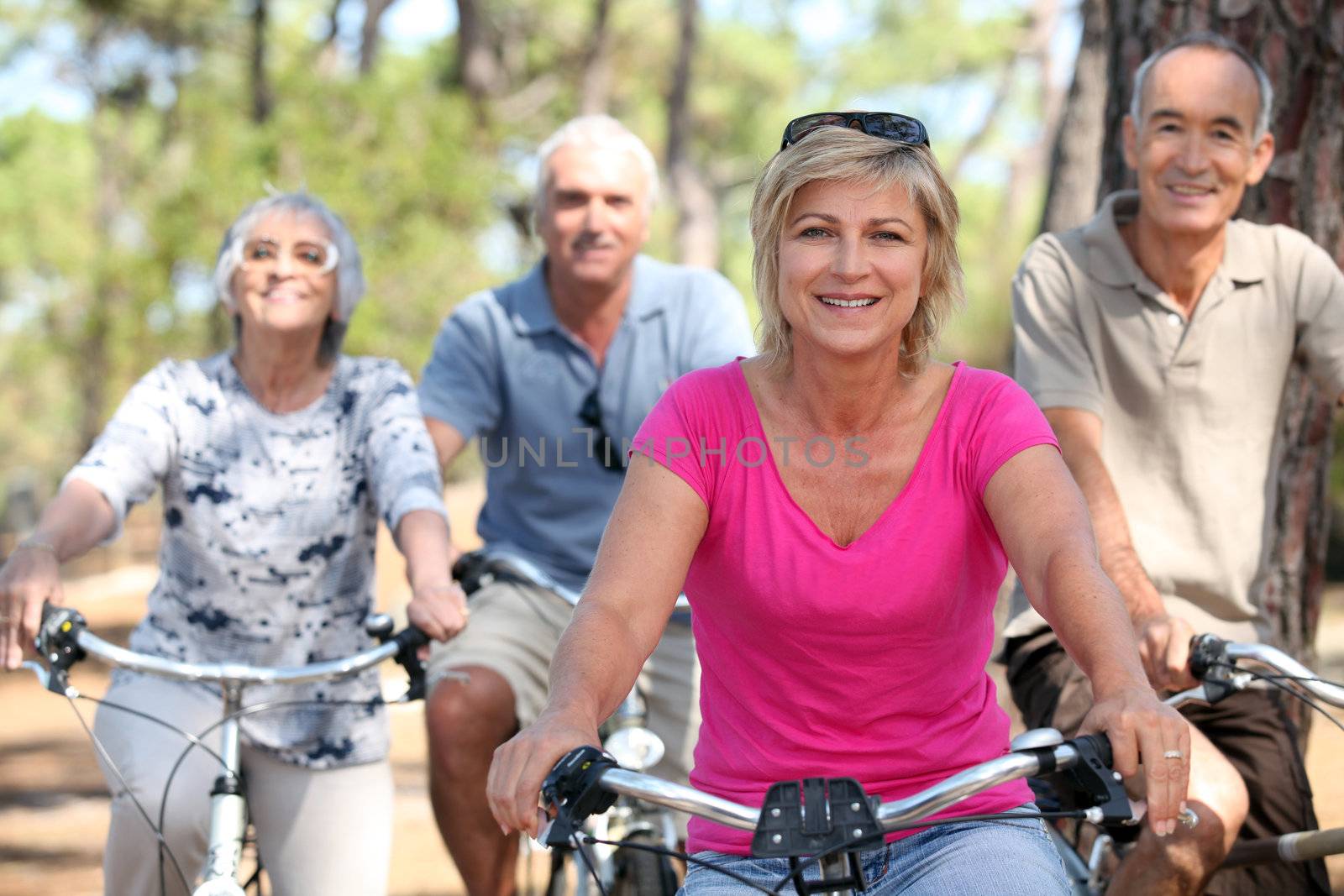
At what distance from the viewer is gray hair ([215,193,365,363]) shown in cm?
391

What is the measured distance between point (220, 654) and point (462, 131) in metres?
12.0

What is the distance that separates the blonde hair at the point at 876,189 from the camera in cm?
258

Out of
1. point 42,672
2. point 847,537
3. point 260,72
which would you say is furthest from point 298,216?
point 260,72

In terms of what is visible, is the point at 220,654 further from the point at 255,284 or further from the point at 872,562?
the point at 872,562

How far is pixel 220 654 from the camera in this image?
145 inches

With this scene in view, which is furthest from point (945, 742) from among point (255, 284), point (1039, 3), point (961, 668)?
point (1039, 3)

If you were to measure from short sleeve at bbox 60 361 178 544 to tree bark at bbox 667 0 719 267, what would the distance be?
600 inches

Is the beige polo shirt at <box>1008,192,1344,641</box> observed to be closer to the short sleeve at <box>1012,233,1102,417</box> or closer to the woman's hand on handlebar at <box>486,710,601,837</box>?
the short sleeve at <box>1012,233,1102,417</box>

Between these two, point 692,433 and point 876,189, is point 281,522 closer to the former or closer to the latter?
point 692,433

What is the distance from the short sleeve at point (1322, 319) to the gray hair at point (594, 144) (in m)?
1.85

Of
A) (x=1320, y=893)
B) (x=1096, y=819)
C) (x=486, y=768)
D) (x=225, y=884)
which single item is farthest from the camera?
(x=486, y=768)

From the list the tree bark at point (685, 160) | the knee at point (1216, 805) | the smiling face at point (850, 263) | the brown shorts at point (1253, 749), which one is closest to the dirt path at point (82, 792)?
the brown shorts at point (1253, 749)

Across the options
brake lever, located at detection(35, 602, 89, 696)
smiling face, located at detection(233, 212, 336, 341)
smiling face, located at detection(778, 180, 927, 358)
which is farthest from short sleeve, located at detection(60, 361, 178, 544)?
smiling face, located at detection(778, 180, 927, 358)

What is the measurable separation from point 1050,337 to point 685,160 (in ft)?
52.1
